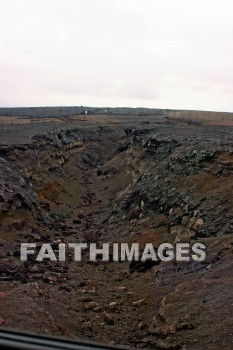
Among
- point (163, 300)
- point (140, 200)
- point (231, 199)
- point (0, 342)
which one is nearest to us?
point (0, 342)

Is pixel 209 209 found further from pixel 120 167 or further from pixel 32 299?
pixel 120 167

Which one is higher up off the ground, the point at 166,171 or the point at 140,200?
the point at 166,171

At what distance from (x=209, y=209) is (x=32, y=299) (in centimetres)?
1176

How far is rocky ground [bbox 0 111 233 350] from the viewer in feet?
45.4

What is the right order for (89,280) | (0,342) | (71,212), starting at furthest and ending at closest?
1. (71,212)
2. (89,280)
3. (0,342)

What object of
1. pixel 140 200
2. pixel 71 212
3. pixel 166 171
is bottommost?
pixel 71 212

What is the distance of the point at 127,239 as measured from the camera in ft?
87.0

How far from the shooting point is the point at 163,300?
52.3 feet

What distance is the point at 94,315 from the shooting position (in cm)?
1639

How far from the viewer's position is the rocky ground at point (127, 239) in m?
13.8

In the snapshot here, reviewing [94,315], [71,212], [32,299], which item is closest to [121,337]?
[94,315]

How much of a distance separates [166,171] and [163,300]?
17642mm

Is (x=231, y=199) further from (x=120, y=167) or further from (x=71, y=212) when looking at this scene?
(x=120, y=167)

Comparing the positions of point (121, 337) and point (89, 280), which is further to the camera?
point (89, 280)
